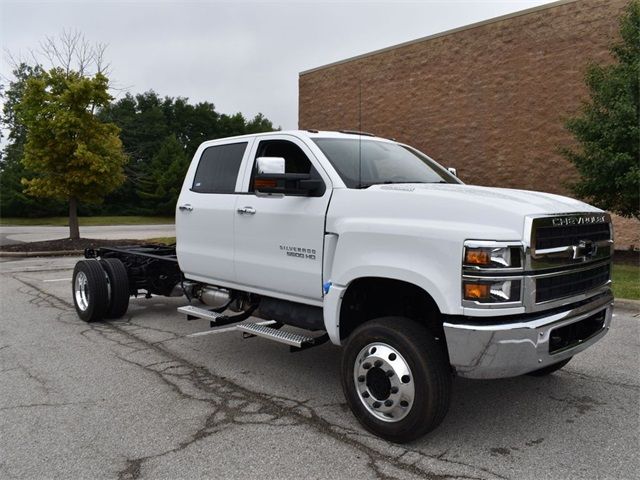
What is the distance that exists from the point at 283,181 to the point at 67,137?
15.3 metres

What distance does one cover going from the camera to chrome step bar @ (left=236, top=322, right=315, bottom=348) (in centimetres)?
429

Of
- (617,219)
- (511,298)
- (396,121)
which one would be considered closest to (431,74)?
(396,121)

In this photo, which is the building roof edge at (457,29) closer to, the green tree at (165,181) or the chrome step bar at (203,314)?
the chrome step bar at (203,314)

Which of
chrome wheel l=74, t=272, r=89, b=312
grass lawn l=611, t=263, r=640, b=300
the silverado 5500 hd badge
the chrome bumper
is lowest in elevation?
grass lawn l=611, t=263, r=640, b=300

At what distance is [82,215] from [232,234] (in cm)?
4657

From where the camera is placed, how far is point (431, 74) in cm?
1933

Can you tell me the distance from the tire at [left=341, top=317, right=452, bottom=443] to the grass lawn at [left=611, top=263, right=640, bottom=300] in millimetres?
6243

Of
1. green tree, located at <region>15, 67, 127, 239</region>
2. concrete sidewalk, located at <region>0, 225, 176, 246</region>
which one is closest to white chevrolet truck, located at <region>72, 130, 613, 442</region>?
green tree, located at <region>15, 67, 127, 239</region>

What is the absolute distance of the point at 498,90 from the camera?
57.7ft

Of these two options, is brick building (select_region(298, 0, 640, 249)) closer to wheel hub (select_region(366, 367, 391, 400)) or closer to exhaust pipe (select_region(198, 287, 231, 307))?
exhaust pipe (select_region(198, 287, 231, 307))

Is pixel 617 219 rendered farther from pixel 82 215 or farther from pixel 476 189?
pixel 82 215

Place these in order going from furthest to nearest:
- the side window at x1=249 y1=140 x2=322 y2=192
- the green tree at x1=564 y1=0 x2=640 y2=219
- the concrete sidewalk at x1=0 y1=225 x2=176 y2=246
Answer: the concrete sidewalk at x1=0 y1=225 x2=176 y2=246, the green tree at x1=564 y1=0 x2=640 y2=219, the side window at x1=249 y1=140 x2=322 y2=192

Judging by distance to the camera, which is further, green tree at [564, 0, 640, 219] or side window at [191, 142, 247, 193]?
green tree at [564, 0, 640, 219]

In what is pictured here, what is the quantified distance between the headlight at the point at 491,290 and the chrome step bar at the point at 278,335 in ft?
5.06
